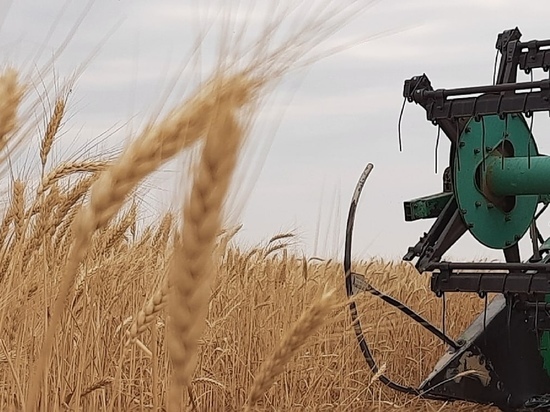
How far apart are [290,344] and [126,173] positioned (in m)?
0.29

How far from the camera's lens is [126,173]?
1.09 m

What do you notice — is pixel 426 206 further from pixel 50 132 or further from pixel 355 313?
pixel 50 132

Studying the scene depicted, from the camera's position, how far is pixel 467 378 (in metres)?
4.08

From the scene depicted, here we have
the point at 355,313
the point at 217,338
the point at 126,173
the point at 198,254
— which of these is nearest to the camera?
the point at 198,254

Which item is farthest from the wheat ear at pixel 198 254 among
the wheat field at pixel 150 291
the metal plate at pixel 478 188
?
the metal plate at pixel 478 188

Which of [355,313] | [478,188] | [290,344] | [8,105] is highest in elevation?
[478,188]

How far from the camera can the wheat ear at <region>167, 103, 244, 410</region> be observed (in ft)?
2.81

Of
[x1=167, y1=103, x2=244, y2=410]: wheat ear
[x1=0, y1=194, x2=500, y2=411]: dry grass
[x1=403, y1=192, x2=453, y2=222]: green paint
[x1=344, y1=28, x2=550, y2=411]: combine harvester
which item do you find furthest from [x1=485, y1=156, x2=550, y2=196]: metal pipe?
[x1=167, y1=103, x2=244, y2=410]: wheat ear

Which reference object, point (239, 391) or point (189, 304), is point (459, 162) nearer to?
point (239, 391)

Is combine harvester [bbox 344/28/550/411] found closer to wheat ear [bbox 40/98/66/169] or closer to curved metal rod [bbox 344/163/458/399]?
curved metal rod [bbox 344/163/458/399]

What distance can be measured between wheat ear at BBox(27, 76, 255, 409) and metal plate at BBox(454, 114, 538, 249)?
2973 millimetres

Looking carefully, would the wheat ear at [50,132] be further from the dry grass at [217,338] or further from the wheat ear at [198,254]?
the wheat ear at [198,254]

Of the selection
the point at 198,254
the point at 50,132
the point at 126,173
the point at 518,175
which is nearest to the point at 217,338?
the point at 518,175

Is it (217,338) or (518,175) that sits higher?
(518,175)
